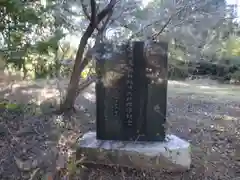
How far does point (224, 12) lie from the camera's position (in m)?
4.66

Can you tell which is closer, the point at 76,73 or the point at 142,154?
the point at 142,154

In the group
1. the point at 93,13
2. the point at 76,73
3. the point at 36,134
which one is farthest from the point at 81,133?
the point at 93,13

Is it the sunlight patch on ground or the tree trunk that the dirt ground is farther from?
the tree trunk

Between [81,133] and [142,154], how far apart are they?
1141mm

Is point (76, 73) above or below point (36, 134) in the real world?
above

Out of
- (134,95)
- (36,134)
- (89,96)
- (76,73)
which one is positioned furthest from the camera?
(89,96)

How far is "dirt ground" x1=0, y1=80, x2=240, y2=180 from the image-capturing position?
3016 mm

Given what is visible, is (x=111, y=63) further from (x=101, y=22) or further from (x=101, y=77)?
(x=101, y=22)

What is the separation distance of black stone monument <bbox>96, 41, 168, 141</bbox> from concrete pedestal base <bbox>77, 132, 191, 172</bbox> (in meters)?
0.15

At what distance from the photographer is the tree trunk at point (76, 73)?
4.24 m

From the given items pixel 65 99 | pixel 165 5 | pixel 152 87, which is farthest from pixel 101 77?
→ pixel 165 5

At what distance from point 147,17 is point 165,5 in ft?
1.06

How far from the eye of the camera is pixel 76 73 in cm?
438

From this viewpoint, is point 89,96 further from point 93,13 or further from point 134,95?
point 134,95
